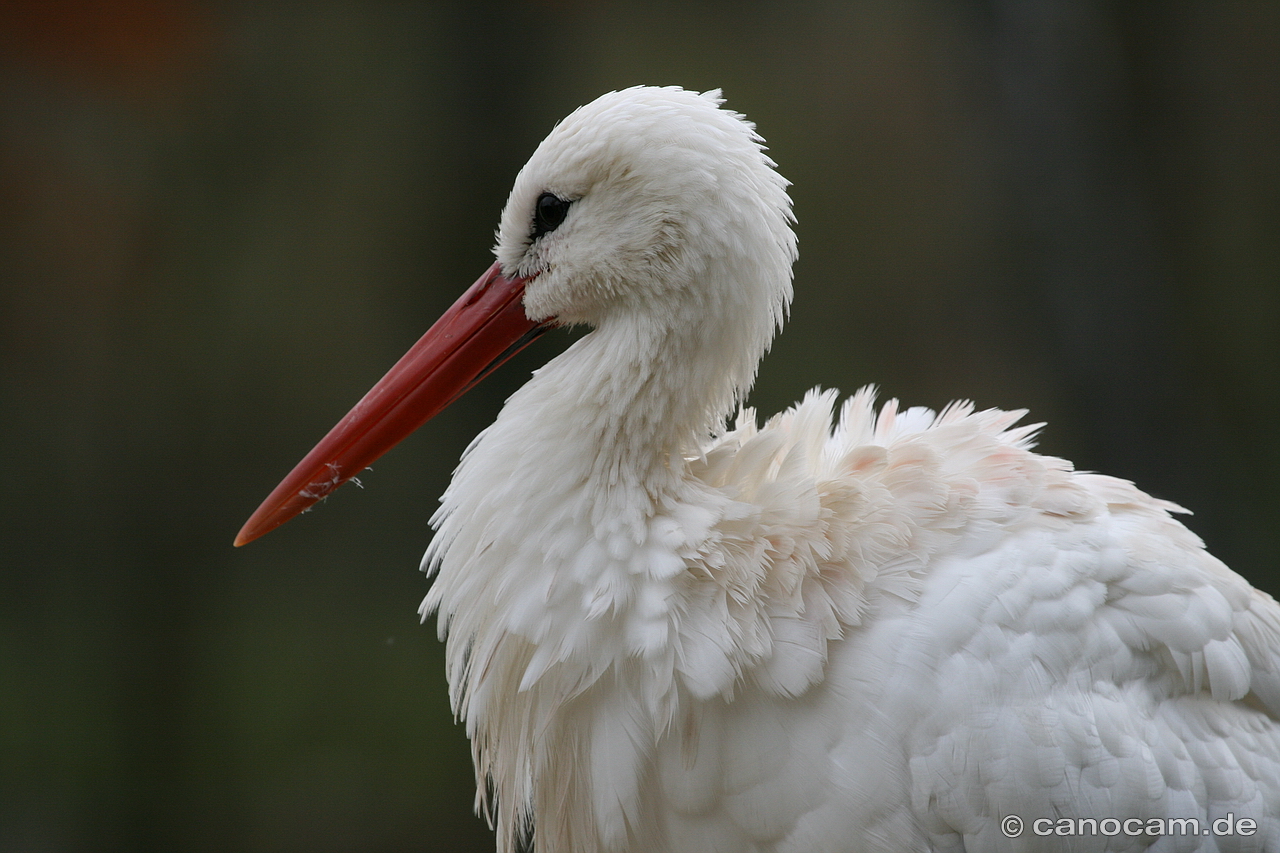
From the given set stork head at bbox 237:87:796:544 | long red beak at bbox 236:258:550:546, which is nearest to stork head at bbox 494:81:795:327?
stork head at bbox 237:87:796:544

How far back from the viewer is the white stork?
1.52 m

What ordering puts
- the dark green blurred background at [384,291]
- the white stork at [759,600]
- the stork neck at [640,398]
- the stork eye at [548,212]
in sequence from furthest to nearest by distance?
the dark green blurred background at [384,291] < the stork eye at [548,212] < the stork neck at [640,398] < the white stork at [759,600]

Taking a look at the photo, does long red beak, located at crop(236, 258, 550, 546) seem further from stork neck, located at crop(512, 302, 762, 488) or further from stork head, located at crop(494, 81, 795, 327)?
stork neck, located at crop(512, 302, 762, 488)

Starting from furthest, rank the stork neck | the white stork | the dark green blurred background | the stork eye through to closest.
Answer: the dark green blurred background, the stork eye, the stork neck, the white stork

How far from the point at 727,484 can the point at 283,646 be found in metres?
4.53

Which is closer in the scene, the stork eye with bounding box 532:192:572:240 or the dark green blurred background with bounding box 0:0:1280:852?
the stork eye with bounding box 532:192:572:240

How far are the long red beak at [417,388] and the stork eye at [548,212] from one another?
0.37ft

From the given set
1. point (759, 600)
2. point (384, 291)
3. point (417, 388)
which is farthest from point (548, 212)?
point (384, 291)

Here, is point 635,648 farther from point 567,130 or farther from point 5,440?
point 5,440

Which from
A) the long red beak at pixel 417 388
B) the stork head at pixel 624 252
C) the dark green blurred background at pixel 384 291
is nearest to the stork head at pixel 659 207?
the stork head at pixel 624 252

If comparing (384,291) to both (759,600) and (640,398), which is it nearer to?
(640,398)

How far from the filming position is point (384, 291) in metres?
5.78

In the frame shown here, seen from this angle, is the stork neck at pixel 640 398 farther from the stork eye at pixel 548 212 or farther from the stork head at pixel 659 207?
the stork eye at pixel 548 212

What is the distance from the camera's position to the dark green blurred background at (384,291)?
460 centimetres
